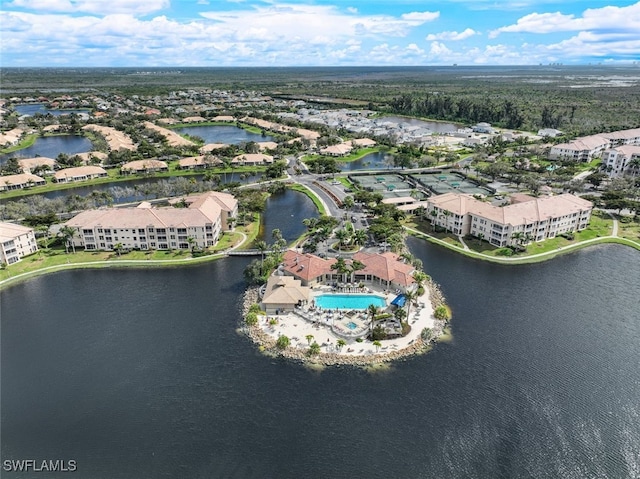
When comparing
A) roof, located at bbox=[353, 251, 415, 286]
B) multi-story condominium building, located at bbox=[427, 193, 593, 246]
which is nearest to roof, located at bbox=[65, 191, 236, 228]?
roof, located at bbox=[353, 251, 415, 286]

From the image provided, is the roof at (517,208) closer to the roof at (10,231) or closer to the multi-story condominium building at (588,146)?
the multi-story condominium building at (588,146)

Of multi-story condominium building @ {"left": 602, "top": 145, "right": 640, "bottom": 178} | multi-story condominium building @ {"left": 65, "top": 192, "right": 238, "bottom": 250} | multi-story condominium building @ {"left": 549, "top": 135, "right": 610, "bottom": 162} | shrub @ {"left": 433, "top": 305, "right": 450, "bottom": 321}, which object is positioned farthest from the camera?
multi-story condominium building @ {"left": 549, "top": 135, "right": 610, "bottom": 162}

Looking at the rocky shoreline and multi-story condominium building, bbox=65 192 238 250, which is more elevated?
multi-story condominium building, bbox=65 192 238 250

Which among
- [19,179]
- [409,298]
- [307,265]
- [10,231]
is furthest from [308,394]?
[19,179]

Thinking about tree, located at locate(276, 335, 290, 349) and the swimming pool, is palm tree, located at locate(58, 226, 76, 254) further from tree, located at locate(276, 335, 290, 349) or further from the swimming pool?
tree, located at locate(276, 335, 290, 349)

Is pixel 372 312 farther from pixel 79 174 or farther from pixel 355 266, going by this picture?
pixel 79 174

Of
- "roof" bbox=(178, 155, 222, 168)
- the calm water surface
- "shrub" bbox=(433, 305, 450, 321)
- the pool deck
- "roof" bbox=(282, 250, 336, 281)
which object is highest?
"roof" bbox=(178, 155, 222, 168)
